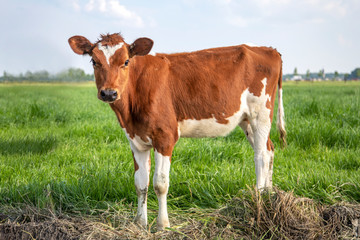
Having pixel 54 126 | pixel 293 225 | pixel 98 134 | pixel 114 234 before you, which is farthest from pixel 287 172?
pixel 54 126

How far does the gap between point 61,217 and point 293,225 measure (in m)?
3.04

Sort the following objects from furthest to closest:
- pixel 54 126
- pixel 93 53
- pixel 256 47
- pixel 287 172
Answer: pixel 54 126, pixel 287 172, pixel 256 47, pixel 93 53

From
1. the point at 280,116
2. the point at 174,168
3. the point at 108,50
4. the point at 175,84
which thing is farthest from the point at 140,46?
the point at 280,116

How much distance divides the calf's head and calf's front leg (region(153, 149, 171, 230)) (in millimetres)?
924

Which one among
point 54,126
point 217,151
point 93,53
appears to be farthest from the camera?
point 54,126

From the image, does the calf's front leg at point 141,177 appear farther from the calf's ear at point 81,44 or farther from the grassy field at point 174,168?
the calf's ear at point 81,44

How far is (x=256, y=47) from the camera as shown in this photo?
529 centimetres

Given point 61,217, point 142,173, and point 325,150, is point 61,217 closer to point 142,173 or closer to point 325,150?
point 142,173

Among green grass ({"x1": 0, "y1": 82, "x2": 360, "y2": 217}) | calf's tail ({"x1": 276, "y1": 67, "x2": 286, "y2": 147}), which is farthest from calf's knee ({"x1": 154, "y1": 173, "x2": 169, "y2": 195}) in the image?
calf's tail ({"x1": 276, "y1": 67, "x2": 286, "y2": 147})

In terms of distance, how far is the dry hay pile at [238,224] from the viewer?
403 cm

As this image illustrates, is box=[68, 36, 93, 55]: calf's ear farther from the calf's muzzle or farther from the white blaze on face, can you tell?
the calf's muzzle

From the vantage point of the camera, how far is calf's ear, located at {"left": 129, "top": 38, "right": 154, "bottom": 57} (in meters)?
3.96

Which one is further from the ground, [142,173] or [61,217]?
[142,173]

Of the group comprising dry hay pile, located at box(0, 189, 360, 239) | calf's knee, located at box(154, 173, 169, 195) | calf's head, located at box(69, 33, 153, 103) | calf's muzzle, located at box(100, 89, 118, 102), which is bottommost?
dry hay pile, located at box(0, 189, 360, 239)
